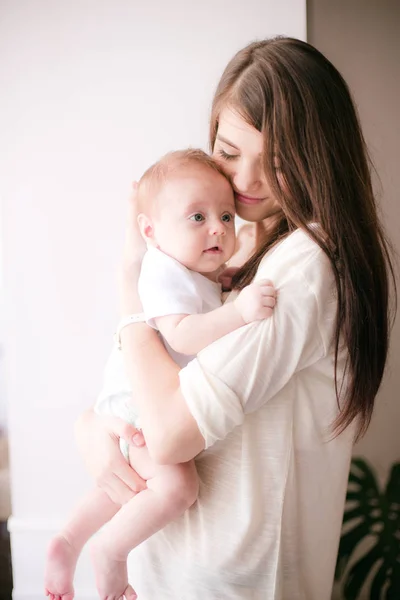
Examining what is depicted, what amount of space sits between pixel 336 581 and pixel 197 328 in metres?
1.33

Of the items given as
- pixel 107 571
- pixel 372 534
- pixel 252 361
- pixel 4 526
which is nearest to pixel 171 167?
pixel 252 361

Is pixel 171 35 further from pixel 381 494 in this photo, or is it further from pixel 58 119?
pixel 381 494

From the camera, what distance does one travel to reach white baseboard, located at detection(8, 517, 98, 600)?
207 centimetres

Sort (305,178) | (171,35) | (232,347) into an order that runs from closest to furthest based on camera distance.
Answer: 1. (232,347)
2. (305,178)
3. (171,35)

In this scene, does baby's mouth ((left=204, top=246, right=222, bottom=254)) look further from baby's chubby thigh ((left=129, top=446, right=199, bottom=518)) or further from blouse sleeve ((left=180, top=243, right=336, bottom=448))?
baby's chubby thigh ((left=129, top=446, right=199, bottom=518))

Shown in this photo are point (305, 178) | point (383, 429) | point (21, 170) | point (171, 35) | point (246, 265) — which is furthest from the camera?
point (383, 429)

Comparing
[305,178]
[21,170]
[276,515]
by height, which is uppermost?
[305,178]

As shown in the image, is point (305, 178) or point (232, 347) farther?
point (305, 178)

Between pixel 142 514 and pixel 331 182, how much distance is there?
0.76 meters

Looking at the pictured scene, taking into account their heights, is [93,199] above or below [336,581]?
above

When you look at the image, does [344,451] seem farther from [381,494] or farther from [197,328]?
[381,494]

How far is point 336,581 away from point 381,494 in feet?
1.10

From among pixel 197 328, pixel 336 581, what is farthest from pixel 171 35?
pixel 336 581

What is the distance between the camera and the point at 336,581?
6.67 ft
